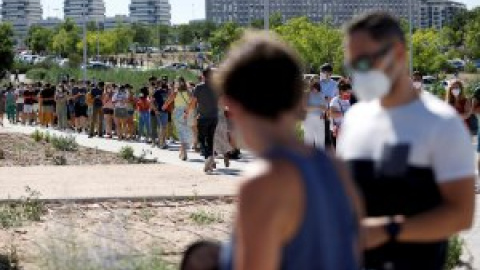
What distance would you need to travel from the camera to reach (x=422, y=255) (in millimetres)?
3629

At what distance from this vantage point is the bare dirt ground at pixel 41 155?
19891 millimetres

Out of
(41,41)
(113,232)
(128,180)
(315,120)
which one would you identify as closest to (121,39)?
(41,41)

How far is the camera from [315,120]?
1442cm

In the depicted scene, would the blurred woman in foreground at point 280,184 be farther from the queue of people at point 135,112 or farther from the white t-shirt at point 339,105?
the queue of people at point 135,112

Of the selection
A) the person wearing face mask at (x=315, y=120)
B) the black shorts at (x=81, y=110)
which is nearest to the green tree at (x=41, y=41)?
the black shorts at (x=81, y=110)

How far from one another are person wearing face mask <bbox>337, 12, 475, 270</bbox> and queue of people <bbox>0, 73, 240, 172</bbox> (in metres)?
11.3

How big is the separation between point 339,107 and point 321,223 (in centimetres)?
1060

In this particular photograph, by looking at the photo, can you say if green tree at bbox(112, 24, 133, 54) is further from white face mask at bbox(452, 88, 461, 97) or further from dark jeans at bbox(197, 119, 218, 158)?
white face mask at bbox(452, 88, 461, 97)

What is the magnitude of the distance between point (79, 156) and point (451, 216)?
18.1 m

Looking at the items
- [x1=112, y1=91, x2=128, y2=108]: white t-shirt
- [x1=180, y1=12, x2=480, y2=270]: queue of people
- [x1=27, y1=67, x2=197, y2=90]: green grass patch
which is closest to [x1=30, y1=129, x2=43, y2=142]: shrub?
[x1=112, y1=91, x2=128, y2=108]: white t-shirt

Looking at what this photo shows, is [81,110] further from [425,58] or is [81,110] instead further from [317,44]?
[317,44]

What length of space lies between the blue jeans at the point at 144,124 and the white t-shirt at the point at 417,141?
20.0m

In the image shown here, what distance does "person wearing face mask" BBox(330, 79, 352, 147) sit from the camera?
13328 millimetres

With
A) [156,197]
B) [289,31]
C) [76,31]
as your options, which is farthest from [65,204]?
[76,31]
